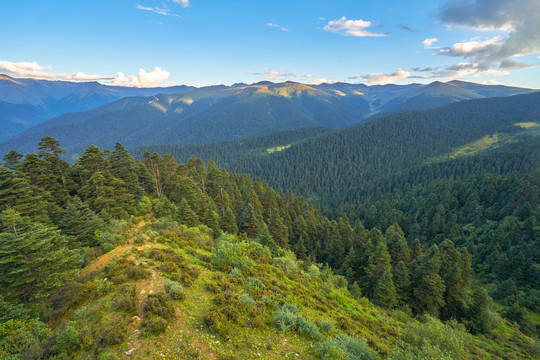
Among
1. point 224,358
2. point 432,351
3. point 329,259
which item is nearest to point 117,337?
point 224,358

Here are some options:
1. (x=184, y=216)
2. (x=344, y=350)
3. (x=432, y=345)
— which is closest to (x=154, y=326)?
(x=344, y=350)

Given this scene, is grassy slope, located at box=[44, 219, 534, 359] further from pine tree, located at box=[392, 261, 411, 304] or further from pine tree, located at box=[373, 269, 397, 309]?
pine tree, located at box=[392, 261, 411, 304]

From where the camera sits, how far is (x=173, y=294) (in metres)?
16.4

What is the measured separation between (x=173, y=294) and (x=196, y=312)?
2.28 meters

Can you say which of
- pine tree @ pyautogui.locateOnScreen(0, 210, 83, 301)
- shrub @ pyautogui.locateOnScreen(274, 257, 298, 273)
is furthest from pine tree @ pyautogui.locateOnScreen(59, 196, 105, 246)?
shrub @ pyautogui.locateOnScreen(274, 257, 298, 273)

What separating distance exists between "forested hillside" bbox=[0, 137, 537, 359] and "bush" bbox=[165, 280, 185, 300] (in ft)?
0.48

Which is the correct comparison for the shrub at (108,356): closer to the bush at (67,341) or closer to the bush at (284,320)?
the bush at (67,341)

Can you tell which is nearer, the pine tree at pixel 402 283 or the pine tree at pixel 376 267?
the pine tree at pixel 402 283

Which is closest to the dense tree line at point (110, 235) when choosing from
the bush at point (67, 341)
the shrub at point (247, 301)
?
the bush at point (67, 341)

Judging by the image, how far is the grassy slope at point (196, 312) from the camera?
1248 centimetres

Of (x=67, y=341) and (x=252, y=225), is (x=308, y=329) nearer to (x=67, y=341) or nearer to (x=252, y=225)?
(x=67, y=341)

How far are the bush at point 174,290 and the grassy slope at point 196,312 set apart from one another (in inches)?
14.5

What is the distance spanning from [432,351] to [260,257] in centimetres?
1909

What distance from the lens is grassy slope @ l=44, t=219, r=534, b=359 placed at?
1248 centimetres
